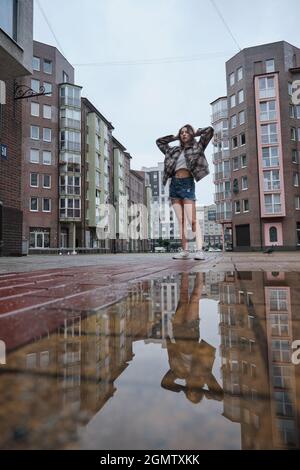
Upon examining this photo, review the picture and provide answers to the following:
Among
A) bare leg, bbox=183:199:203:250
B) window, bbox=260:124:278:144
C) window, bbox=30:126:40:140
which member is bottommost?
bare leg, bbox=183:199:203:250

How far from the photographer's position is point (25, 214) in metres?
29.8

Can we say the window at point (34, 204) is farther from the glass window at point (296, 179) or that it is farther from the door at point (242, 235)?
the glass window at point (296, 179)

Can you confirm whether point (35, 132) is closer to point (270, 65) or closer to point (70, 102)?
point (70, 102)

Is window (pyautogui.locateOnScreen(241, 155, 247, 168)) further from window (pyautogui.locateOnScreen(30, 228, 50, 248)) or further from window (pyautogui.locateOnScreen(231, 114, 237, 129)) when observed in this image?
window (pyautogui.locateOnScreen(30, 228, 50, 248))

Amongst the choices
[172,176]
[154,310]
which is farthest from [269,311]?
[172,176]

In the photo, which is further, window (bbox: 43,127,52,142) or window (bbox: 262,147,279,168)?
window (bbox: 43,127,52,142)

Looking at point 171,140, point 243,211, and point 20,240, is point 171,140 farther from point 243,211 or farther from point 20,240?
point 243,211

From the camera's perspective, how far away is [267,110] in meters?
29.6

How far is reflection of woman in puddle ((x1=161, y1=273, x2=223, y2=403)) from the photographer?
0.48 metres

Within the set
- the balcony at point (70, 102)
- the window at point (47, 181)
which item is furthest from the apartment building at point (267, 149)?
the window at point (47, 181)

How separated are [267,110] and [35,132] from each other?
861 inches

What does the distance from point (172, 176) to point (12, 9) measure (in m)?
6.34

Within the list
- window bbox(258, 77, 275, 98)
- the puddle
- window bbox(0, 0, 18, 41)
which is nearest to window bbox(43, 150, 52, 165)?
window bbox(258, 77, 275, 98)

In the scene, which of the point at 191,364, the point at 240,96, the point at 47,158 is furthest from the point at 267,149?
the point at 191,364
